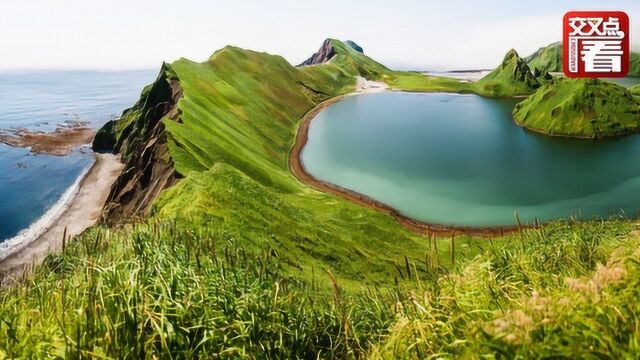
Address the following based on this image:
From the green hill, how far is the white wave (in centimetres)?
11078

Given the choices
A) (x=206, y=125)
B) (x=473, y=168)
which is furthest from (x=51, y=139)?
(x=473, y=168)

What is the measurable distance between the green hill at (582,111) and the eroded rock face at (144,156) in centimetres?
9461

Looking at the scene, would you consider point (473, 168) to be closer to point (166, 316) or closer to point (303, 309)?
point (303, 309)

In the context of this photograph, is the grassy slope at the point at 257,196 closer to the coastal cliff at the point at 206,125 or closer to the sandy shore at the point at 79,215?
the coastal cliff at the point at 206,125

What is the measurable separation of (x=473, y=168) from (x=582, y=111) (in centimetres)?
5899

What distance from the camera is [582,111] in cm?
13025

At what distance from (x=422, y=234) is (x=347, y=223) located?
10.5 meters

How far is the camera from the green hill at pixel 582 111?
126062mm

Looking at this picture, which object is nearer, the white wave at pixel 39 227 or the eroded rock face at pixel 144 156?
the eroded rock face at pixel 144 156

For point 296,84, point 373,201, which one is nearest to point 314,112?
point 296,84

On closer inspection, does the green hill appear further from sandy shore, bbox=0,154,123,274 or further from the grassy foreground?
the grassy foreground

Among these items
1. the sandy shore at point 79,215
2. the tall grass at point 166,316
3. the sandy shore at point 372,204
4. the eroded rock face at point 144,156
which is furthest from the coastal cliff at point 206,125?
the tall grass at point 166,316

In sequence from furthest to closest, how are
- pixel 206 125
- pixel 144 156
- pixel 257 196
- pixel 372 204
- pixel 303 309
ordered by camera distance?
1. pixel 206 125
2. pixel 372 204
3. pixel 144 156
4. pixel 257 196
5. pixel 303 309

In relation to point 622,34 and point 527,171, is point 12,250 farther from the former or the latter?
point 622,34
